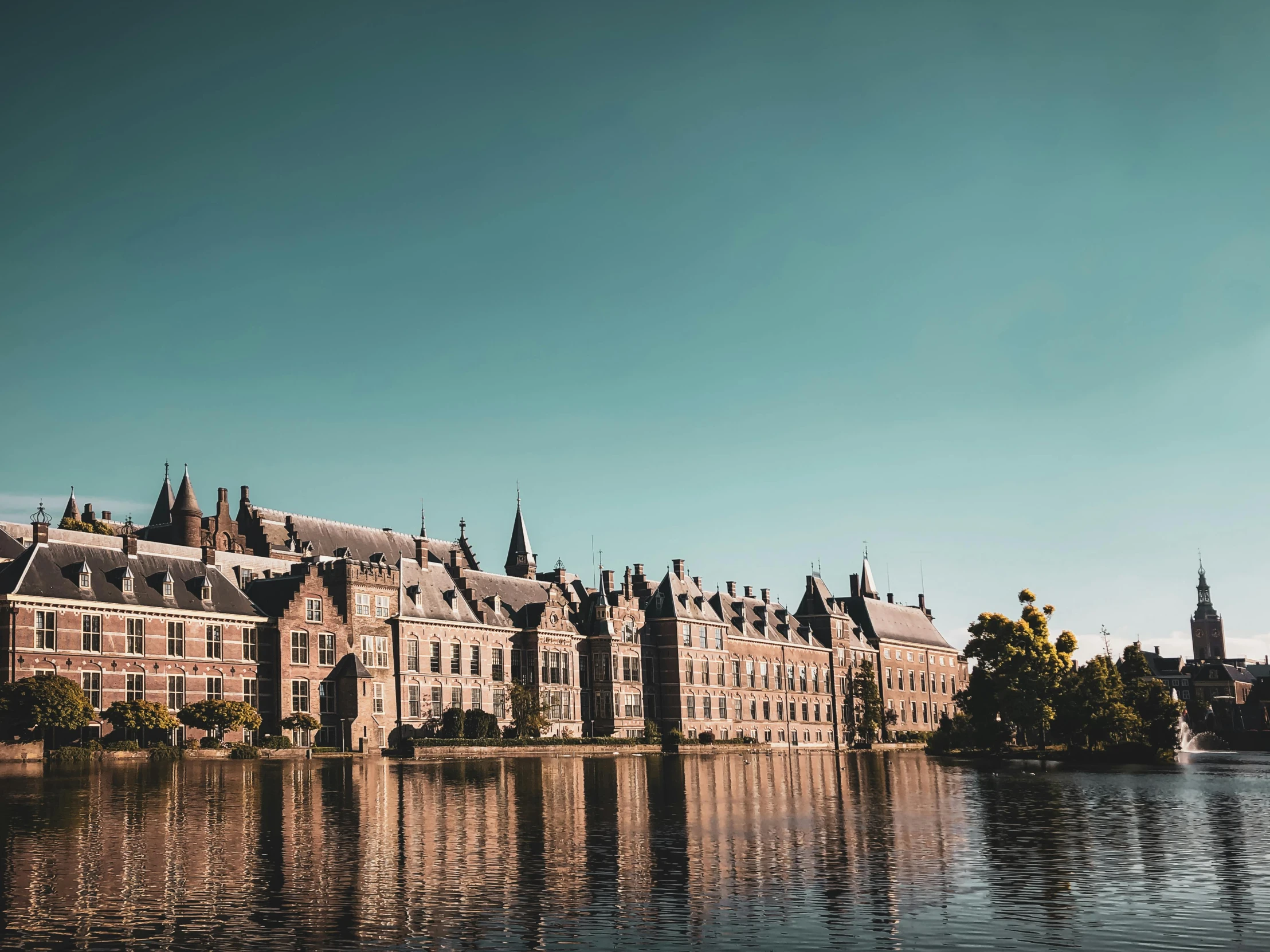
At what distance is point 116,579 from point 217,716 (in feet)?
30.9

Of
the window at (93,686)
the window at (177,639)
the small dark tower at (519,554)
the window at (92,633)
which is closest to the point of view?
the window at (93,686)

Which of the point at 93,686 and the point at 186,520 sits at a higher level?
the point at 186,520

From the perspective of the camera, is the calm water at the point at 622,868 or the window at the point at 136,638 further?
the window at the point at 136,638

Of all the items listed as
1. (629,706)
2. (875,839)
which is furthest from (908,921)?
(629,706)

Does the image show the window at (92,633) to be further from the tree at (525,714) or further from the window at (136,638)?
the tree at (525,714)

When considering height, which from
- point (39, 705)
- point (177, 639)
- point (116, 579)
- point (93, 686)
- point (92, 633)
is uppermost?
point (116, 579)

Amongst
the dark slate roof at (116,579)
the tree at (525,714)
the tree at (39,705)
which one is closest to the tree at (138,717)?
the tree at (39,705)

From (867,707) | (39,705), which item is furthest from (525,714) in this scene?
(867,707)

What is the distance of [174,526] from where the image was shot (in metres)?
92.7

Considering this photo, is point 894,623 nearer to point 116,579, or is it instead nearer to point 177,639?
point 177,639

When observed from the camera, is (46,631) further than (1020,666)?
No

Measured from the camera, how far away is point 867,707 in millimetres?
129500

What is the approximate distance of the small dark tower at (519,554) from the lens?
125 metres

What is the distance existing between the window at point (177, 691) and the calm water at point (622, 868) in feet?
81.5
